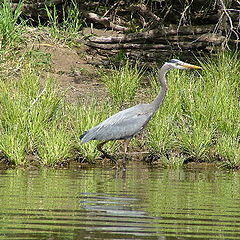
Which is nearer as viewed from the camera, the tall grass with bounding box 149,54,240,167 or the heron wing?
the heron wing

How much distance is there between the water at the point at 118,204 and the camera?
20.5ft

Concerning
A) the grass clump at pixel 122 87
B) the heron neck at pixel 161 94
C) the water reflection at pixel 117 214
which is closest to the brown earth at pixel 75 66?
the grass clump at pixel 122 87

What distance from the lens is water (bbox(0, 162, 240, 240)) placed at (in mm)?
6250

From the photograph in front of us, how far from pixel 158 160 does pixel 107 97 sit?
2634 millimetres

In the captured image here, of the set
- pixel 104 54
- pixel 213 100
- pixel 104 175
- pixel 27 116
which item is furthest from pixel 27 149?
pixel 104 54

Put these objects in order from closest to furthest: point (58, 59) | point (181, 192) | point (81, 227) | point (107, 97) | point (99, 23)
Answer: point (81, 227) → point (181, 192) → point (107, 97) → point (58, 59) → point (99, 23)

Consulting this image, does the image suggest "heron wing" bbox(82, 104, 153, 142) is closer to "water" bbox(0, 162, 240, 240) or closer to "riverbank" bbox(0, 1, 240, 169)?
"riverbank" bbox(0, 1, 240, 169)

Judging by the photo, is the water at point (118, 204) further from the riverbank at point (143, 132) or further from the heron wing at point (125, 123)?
the heron wing at point (125, 123)

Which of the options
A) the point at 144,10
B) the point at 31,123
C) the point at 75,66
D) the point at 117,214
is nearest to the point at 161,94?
the point at 31,123

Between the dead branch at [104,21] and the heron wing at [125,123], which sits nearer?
the heron wing at [125,123]

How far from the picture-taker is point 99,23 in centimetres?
1739

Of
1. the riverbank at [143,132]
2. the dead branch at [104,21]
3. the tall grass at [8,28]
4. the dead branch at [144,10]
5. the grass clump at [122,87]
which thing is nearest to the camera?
the riverbank at [143,132]

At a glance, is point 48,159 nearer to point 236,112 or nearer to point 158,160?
point 158,160

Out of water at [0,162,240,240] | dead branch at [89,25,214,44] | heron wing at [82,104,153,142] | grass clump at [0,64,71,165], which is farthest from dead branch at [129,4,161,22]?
water at [0,162,240,240]
